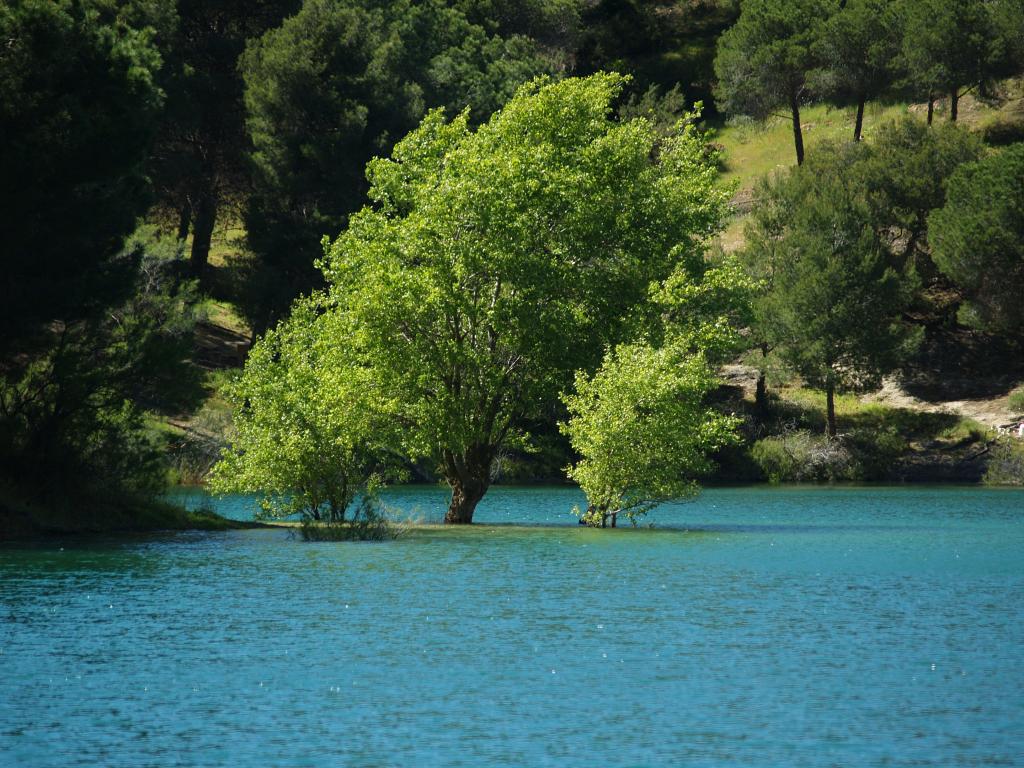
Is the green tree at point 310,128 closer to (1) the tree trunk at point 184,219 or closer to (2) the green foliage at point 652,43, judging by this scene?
(1) the tree trunk at point 184,219

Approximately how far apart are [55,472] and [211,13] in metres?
60.6

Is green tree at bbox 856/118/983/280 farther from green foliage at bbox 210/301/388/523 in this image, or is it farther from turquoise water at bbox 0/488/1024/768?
green foliage at bbox 210/301/388/523

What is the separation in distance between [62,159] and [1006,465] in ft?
203

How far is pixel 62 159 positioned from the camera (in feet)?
138

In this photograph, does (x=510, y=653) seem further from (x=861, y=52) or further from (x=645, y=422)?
(x=861, y=52)

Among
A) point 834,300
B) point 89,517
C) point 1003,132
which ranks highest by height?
point 1003,132

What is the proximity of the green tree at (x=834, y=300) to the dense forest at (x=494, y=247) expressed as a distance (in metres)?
0.21

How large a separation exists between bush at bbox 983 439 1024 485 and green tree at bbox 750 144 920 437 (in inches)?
330

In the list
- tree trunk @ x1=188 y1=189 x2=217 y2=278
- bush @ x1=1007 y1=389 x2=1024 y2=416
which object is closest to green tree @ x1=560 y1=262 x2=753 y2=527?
bush @ x1=1007 y1=389 x2=1024 y2=416

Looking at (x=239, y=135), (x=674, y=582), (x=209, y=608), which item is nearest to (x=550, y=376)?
(x=674, y=582)

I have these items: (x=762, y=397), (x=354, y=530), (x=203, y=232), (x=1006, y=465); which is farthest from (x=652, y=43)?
(x=354, y=530)

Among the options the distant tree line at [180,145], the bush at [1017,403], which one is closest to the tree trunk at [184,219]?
the distant tree line at [180,145]

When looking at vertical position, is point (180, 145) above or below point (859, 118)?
below

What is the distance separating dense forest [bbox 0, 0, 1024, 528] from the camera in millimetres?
45000
